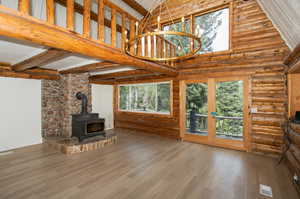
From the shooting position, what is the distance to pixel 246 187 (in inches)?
104

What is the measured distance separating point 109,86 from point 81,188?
18.9 feet

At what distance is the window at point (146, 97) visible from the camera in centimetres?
620

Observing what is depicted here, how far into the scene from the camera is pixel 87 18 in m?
2.60

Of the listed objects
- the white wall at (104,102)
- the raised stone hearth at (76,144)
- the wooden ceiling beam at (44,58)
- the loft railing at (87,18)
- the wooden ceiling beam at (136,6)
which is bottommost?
the raised stone hearth at (76,144)

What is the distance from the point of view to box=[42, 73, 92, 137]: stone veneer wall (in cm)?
508

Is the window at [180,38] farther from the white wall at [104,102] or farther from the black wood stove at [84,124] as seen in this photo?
the white wall at [104,102]

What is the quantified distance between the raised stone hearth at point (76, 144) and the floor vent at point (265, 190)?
165 inches

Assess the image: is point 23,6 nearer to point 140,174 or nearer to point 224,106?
point 140,174

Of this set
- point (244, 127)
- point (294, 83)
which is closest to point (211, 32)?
point (294, 83)

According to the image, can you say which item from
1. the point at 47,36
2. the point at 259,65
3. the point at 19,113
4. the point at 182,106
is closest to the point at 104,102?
the point at 19,113

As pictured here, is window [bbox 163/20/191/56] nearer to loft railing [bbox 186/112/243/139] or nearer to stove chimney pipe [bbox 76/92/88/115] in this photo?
loft railing [bbox 186/112/243/139]

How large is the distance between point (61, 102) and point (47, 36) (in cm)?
390

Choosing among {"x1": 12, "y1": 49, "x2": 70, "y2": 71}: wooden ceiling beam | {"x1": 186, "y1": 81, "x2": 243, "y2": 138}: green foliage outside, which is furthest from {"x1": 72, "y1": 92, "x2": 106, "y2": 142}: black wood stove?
{"x1": 186, "y1": 81, "x2": 243, "y2": 138}: green foliage outside

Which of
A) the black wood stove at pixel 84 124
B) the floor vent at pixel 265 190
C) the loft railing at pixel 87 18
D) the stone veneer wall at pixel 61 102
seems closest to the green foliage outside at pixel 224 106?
the loft railing at pixel 87 18
